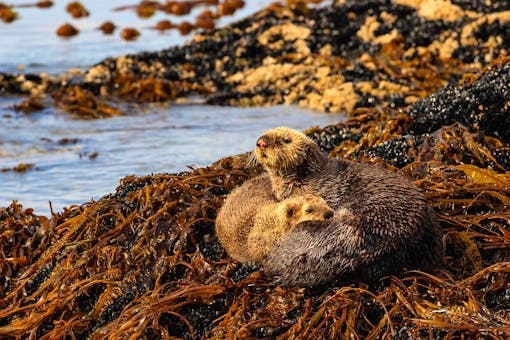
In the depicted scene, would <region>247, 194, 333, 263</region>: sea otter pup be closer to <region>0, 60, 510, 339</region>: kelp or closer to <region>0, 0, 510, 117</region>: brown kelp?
<region>0, 60, 510, 339</region>: kelp

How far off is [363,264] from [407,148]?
1583mm

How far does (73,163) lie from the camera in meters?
7.98

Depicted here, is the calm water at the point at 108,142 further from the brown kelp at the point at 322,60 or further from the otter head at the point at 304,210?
the otter head at the point at 304,210

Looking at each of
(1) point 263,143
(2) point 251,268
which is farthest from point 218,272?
(1) point 263,143

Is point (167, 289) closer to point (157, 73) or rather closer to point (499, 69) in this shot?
point (499, 69)

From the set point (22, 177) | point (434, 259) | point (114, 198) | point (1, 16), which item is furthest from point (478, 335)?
point (1, 16)

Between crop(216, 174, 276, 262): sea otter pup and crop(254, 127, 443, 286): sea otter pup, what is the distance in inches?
8.4

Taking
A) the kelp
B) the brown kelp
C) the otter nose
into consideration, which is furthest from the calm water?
the otter nose

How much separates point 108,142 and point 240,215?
477 cm

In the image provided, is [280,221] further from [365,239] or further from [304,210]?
[365,239]

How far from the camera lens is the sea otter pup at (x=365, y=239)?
3.79 metres

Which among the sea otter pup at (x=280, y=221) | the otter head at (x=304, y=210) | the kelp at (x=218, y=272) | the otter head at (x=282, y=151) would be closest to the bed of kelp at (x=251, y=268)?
the kelp at (x=218, y=272)

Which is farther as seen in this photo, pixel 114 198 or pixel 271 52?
pixel 271 52

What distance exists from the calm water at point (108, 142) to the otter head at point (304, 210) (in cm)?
263
